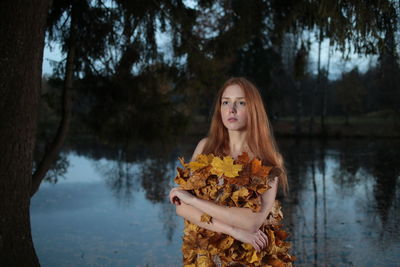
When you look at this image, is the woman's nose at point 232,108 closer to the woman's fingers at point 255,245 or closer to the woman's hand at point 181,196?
the woman's hand at point 181,196

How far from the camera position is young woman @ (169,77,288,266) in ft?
7.38

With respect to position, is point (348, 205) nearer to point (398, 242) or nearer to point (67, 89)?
point (398, 242)

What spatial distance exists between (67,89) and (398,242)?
4932 mm

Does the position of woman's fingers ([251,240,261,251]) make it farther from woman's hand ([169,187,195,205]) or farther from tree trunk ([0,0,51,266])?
tree trunk ([0,0,51,266])

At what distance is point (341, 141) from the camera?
80.3ft

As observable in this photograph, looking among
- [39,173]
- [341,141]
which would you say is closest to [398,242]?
[39,173]

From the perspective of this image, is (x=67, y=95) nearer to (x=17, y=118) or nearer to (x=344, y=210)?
(x=17, y=118)

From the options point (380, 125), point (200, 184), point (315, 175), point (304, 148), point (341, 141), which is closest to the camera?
point (200, 184)

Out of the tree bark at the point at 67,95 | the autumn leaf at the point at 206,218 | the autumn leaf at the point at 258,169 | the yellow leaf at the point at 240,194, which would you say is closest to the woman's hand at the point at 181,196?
the autumn leaf at the point at 206,218

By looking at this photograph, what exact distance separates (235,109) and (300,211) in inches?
250

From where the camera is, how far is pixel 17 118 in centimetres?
359

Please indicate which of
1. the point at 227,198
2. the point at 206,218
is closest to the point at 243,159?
the point at 227,198

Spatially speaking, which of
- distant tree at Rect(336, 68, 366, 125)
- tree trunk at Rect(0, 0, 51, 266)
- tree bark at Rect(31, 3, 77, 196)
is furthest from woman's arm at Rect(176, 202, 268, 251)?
distant tree at Rect(336, 68, 366, 125)

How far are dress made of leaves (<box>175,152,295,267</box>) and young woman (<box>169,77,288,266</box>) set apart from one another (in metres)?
0.05
